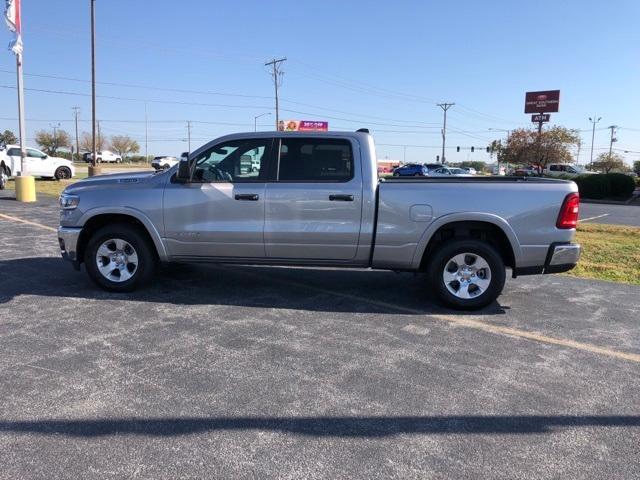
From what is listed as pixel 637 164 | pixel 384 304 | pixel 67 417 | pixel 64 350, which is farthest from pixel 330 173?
pixel 637 164

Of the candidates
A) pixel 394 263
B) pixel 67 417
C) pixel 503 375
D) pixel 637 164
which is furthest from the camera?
pixel 637 164

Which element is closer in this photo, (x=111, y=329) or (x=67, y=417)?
(x=67, y=417)

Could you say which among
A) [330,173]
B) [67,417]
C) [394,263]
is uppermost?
[330,173]

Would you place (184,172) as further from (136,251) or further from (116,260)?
(116,260)

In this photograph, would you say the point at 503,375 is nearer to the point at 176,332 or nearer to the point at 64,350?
the point at 176,332

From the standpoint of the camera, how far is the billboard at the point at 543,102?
235ft

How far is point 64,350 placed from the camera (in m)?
4.41

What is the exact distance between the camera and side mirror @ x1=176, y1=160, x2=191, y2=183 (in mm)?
5953

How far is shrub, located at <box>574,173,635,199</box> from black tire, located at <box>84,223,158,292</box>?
2823cm

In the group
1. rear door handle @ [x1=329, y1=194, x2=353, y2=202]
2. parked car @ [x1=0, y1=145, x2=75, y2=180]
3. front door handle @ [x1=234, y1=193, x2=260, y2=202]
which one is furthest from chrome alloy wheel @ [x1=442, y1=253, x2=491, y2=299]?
parked car @ [x1=0, y1=145, x2=75, y2=180]

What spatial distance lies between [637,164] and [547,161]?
116 feet

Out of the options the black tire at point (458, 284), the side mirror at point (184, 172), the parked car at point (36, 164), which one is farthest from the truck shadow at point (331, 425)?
the parked car at point (36, 164)

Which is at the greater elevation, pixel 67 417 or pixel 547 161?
pixel 547 161

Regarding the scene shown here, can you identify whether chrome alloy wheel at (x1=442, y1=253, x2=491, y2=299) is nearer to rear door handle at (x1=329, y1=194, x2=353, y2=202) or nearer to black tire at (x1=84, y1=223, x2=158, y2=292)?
rear door handle at (x1=329, y1=194, x2=353, y2=202)
